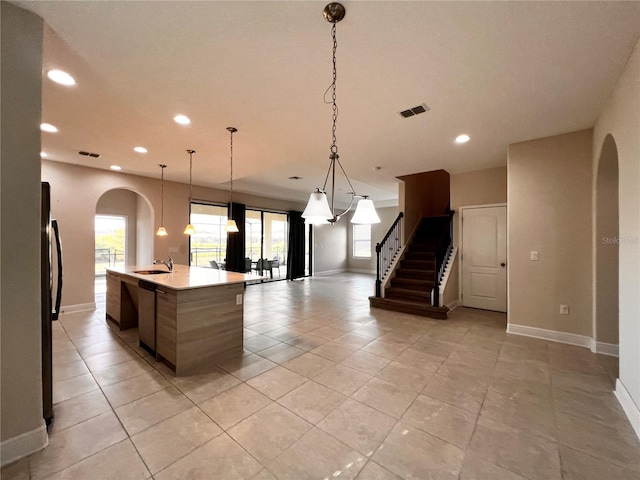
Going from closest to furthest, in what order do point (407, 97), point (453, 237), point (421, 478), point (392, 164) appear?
point (421, 478) < point (407, 97) < point (392, 164) < point (453, 237)

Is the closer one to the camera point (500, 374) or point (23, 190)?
point (23, 190)

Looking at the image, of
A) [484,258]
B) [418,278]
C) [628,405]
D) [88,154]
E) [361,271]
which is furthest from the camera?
[361,271]

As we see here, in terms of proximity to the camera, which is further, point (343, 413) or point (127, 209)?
point (127, 209)

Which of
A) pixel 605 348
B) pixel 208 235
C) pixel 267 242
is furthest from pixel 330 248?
pixel 605 348

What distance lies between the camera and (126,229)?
7.69 metres

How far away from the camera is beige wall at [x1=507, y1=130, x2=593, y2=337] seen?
3561mm

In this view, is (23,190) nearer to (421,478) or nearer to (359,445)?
(359,445)

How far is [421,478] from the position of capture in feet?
5.14

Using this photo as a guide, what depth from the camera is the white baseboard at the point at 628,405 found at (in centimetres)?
196

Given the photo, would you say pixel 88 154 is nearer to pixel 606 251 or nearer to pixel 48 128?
pixel 48 128

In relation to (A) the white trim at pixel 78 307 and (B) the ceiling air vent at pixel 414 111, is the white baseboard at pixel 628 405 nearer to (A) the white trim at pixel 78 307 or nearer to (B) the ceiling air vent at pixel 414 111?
(B) the ceiling air vent at pixel 414 111

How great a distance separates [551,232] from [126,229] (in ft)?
31.4

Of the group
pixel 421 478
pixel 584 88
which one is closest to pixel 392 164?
pixel 584 88

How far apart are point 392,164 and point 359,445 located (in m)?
4.45
